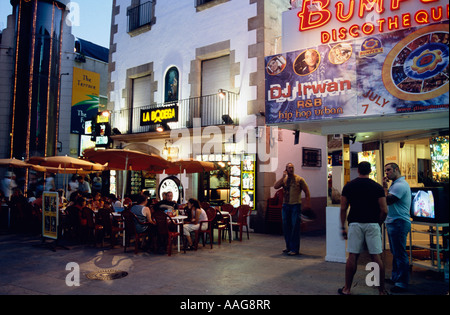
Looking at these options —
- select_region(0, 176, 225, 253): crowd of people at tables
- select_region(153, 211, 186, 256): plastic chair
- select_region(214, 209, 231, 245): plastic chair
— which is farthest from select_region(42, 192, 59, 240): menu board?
select_region(214, 209, 231, 245): plastic chair

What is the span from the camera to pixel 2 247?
884 centimetres

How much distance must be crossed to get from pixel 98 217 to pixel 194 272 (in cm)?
406

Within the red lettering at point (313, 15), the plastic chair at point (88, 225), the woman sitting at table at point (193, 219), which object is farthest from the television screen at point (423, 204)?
the plastic chair at point (88, 225)

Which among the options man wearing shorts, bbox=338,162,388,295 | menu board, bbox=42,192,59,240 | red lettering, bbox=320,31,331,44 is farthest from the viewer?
menu board, bbox=42,192,59,240

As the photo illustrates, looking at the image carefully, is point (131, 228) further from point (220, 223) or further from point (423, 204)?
point (423, 204)

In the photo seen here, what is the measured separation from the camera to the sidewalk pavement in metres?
5.22

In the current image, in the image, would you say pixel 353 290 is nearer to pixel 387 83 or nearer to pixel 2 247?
pixel 387 83

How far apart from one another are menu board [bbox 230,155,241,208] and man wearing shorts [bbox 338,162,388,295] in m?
7.32

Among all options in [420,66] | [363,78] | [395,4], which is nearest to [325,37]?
[395,4]

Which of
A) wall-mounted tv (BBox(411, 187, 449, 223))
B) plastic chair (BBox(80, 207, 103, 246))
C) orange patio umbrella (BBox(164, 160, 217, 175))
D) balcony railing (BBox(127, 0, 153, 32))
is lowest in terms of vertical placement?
plastic chair (BBox(80, 207, 103, 246))

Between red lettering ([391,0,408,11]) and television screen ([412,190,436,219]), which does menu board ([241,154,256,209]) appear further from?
television screen ([412,190,436,219])

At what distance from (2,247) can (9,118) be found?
46.9 ft
